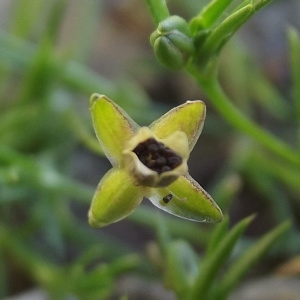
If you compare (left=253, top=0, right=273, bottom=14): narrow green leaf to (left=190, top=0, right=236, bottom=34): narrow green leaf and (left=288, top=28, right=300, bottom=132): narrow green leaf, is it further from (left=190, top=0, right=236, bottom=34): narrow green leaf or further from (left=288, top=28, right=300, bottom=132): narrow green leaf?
(left=288, top=28, right=300, bottom=132): narrow green leaf

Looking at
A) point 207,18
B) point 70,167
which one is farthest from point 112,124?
point 70,167

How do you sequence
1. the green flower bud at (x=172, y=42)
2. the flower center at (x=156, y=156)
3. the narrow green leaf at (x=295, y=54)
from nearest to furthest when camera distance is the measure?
the flower center at (x=156, y=156), the green flower bud at (x=172, y=42), the narrow green leaf at (x=295, y=54)

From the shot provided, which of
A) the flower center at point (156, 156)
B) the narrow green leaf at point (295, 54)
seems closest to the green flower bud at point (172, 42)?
the flower center at point (156, 156)

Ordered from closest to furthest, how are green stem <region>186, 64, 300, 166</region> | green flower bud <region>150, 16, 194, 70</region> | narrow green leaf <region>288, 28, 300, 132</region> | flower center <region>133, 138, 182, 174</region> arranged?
flower center <region>133, 138, 182, 174</region>
green flower bud <region>150, 16, 194, 70</region>
green stem <region>186, 64, 300, 166</region>
narrow green leaf <region>288, 28, 300, 132</region>

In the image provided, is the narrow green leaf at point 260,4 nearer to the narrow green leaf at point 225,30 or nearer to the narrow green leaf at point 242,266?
the narrow green leaf at point 225,30

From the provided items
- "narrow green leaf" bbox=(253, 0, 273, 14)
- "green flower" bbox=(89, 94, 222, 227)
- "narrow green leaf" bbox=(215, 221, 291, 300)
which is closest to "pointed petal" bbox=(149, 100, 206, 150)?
"green flower" bbox=(89, 94, 222, 227)

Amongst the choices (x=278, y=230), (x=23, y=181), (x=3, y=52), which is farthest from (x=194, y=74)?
(x=3, y=52)
